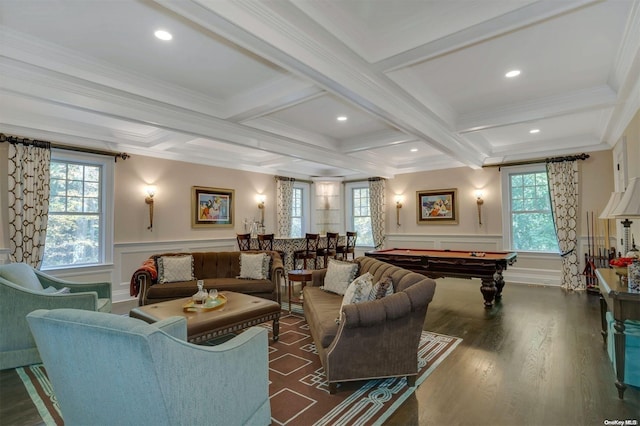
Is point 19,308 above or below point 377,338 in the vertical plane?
above

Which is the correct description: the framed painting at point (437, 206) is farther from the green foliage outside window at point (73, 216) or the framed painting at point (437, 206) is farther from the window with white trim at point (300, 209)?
the green foliage outside window at point (73, 216)

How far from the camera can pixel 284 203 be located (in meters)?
8.80

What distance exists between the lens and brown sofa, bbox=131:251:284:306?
450 cm

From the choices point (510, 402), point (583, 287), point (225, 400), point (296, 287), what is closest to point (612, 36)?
point (510, 402)

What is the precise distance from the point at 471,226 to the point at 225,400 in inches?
290

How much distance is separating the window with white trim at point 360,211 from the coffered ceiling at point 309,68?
399cm

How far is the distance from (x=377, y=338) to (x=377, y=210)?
21.7 ft

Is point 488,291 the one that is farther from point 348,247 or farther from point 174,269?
point 174,269

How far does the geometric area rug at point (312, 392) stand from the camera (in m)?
2.25

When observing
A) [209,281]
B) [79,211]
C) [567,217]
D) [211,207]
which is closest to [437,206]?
[567,217]

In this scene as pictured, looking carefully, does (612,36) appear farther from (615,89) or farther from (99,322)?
(99,322)

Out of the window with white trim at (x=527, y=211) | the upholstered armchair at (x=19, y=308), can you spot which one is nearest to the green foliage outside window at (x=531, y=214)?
the window with white trim at (x=527, y=211)

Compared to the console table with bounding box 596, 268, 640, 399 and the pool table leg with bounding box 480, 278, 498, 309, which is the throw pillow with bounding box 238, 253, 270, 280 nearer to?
the pool table leg with bounding box 480, 278, 498, 309

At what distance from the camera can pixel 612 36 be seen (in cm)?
296
